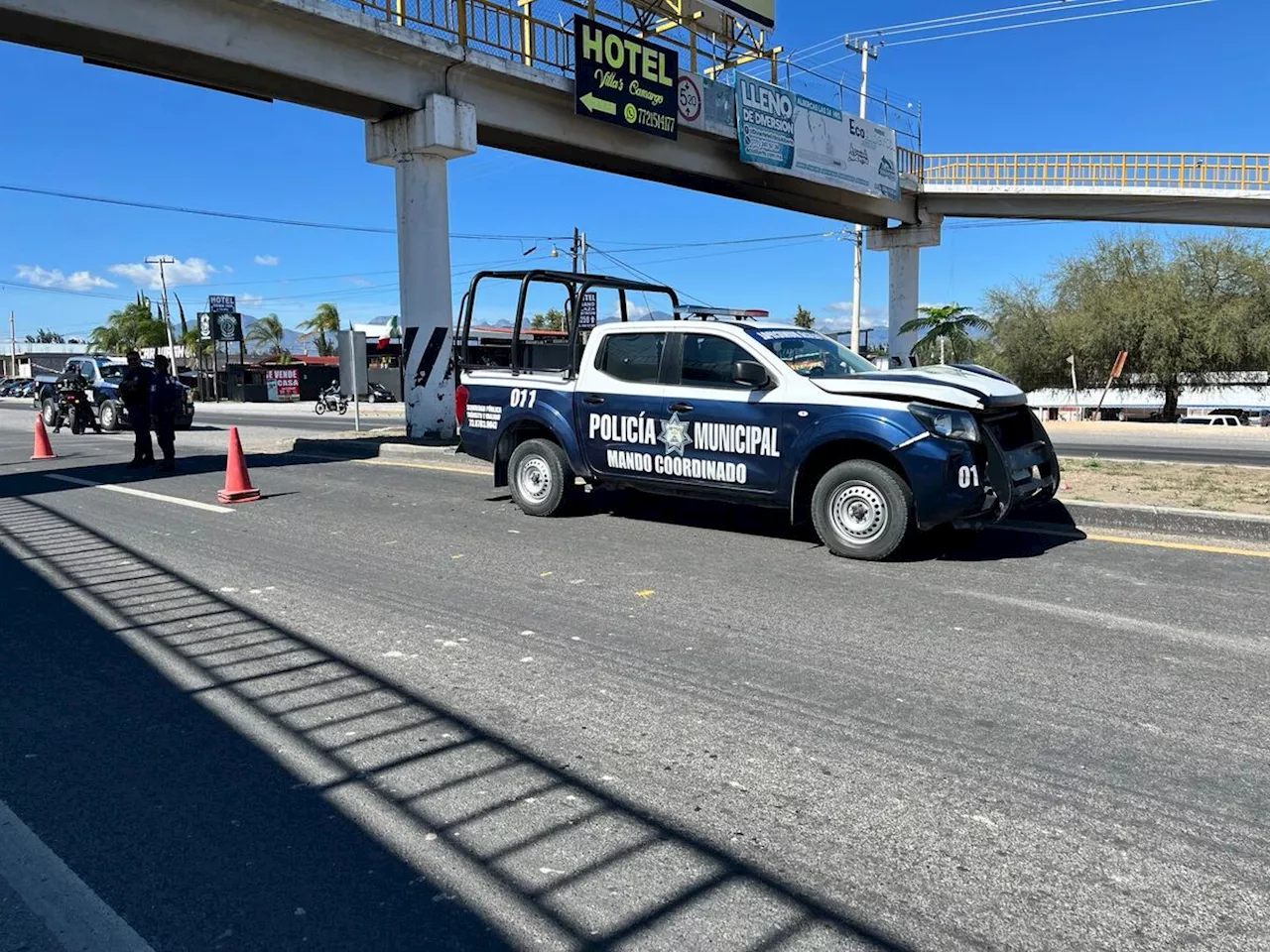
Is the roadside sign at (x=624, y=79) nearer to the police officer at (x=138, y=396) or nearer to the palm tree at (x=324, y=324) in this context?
the police officer at (x=138, y=396)

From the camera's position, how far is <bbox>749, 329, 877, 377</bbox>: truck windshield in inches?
284

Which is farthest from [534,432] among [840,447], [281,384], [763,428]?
[281,384]

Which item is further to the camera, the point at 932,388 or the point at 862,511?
the point at 862,511

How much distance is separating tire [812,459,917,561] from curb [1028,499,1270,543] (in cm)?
217

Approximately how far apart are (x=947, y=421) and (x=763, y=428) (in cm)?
137

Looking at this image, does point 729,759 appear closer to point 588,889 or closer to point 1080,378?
point 588,889

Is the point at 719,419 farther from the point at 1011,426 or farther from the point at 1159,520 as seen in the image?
the point at 1159,520

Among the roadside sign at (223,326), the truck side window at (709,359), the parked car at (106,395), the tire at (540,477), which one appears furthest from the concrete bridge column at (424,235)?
the roadside sign at (223,326)

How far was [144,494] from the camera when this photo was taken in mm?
11156

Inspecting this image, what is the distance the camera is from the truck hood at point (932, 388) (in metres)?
6.45

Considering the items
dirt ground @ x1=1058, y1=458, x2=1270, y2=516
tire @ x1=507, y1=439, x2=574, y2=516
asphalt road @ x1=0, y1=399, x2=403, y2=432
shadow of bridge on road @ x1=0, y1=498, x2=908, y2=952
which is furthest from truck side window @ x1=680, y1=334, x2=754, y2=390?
asphalt road @ x1=0, y1=399, x2=403, y2=432

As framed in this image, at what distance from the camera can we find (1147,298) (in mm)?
36031

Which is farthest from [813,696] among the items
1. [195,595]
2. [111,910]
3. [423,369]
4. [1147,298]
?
[1147,298]

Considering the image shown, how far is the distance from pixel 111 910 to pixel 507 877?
1.14 metres
